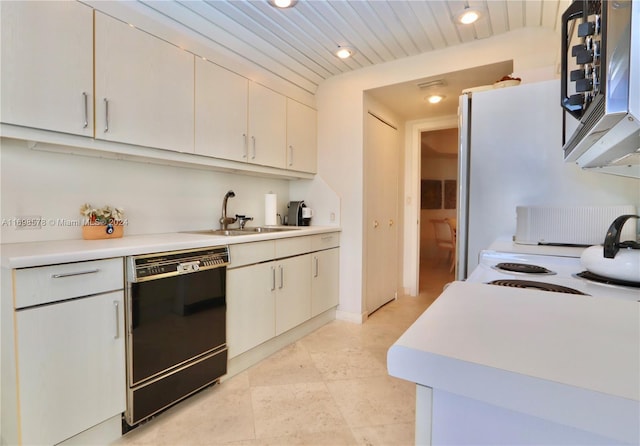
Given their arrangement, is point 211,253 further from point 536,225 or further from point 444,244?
point 444,244

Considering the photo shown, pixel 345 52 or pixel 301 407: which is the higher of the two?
pixel 345 52

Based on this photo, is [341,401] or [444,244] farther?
[444,244]

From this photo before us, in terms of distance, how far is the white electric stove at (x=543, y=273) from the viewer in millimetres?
875

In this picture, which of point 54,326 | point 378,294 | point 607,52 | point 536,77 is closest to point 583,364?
point 607,52

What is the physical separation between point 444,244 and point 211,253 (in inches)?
210

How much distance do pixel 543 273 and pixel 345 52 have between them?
2.34 metres

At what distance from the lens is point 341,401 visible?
6.13ft

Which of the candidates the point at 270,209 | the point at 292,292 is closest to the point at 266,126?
the point at 270,209

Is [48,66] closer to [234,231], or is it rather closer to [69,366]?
[69,366]

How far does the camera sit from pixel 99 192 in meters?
1.94

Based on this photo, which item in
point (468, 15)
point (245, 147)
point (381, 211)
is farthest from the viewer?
point (381, 211)

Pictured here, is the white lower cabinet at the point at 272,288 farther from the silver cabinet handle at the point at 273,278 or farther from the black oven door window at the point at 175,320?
the black oven door window at the point at 175,320

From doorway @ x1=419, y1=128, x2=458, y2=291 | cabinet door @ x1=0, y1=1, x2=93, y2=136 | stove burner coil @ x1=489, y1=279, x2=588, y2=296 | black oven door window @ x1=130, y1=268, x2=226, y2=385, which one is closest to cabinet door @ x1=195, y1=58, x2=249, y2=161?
cabinet door @ x1=0, y1=1, x2=93, y2=136

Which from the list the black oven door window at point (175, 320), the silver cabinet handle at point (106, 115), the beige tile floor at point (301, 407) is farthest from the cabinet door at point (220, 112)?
the beige tile floor at point (301, 407)
